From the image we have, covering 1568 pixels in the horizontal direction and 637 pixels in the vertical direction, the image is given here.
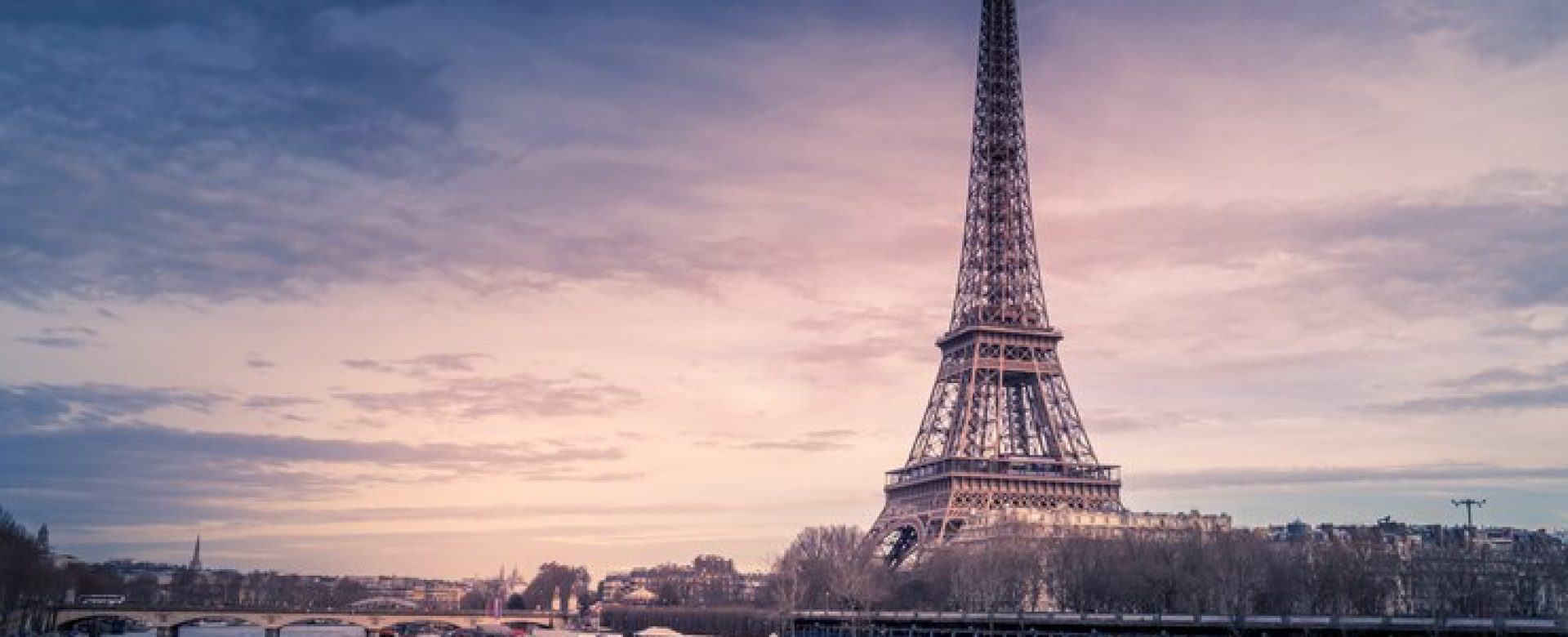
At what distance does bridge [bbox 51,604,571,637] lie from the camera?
14250 centimetres

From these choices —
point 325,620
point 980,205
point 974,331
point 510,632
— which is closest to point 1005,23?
point 980,205

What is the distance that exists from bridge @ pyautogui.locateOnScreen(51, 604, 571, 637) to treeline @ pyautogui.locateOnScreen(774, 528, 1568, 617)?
62.0 meters

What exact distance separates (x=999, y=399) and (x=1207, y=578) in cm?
3328

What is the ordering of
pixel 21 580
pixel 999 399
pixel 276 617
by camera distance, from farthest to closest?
1. pixel 276 617
2. pixel 999 399
3. pixel 21 580

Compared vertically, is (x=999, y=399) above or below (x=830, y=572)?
above

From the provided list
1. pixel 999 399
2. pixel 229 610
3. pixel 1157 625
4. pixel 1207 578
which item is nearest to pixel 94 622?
pixel 229 610

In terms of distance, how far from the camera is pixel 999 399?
127m

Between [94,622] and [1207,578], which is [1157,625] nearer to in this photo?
[1207,578]

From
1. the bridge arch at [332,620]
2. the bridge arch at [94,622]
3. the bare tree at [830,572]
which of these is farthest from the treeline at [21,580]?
the bare tree at [830,572]

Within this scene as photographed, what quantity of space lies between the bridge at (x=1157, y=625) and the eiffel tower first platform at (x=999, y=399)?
45.0 ft

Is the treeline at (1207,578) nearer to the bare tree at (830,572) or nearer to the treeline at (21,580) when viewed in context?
the bare tree at (830,572)

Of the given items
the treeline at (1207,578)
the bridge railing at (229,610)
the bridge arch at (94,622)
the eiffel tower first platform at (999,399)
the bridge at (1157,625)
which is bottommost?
the bridge arch at (94,622)

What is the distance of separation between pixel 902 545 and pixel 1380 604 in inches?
1919

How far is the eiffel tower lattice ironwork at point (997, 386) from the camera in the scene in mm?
124250
